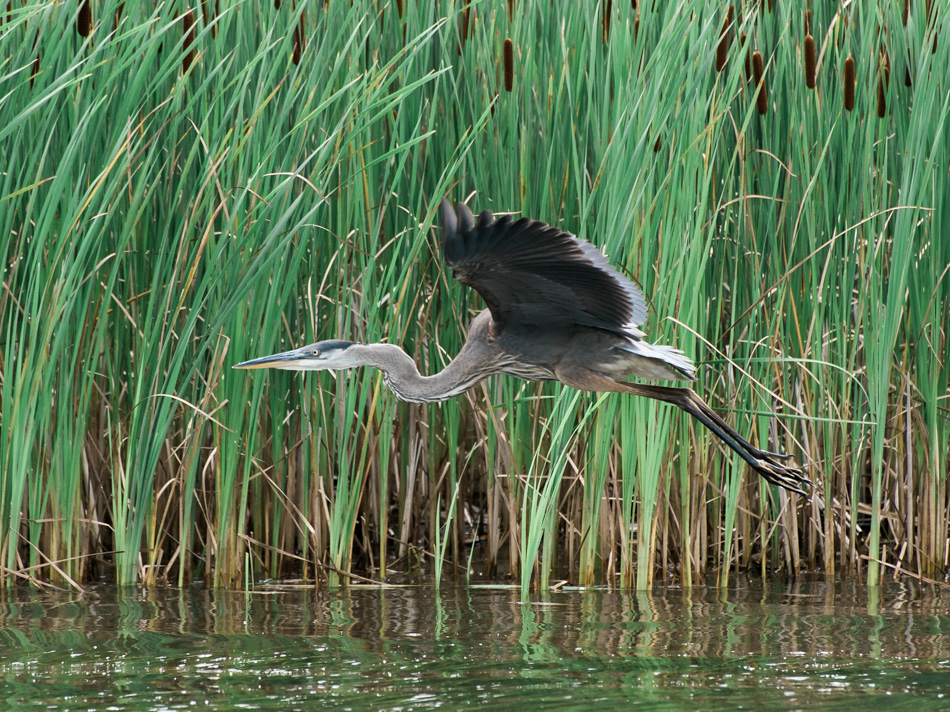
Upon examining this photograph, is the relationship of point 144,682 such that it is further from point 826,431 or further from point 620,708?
point 826,431

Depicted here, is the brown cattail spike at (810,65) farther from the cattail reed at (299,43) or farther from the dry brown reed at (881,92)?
the cattail reed at (299,43)

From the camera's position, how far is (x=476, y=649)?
3428 millimetres

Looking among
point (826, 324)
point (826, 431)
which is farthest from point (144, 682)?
point (826, 324)

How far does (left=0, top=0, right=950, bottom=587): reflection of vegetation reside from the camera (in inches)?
150

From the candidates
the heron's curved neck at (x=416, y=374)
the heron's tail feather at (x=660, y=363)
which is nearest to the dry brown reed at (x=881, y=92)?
the heron's tail feather at (x=660, y=363)

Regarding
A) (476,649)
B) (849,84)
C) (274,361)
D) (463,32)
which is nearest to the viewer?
(476,649)

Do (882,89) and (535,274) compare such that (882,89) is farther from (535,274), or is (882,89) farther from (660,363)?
(535,274)

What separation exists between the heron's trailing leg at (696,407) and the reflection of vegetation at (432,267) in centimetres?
12

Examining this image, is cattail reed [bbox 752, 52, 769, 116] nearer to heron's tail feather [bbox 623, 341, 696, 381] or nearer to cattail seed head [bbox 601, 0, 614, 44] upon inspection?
cattail seed head [bbox 601, 0, 614, 44]

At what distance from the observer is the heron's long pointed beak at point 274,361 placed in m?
3.79

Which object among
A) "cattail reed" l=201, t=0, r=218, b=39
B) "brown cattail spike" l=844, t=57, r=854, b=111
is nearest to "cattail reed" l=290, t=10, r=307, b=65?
"cattail reed" l=201, t=0, r=218, b=39

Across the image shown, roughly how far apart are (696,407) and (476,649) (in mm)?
1019

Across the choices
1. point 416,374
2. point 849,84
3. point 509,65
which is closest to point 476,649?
point 416,374

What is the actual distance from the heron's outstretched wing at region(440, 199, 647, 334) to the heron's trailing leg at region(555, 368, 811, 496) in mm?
155
